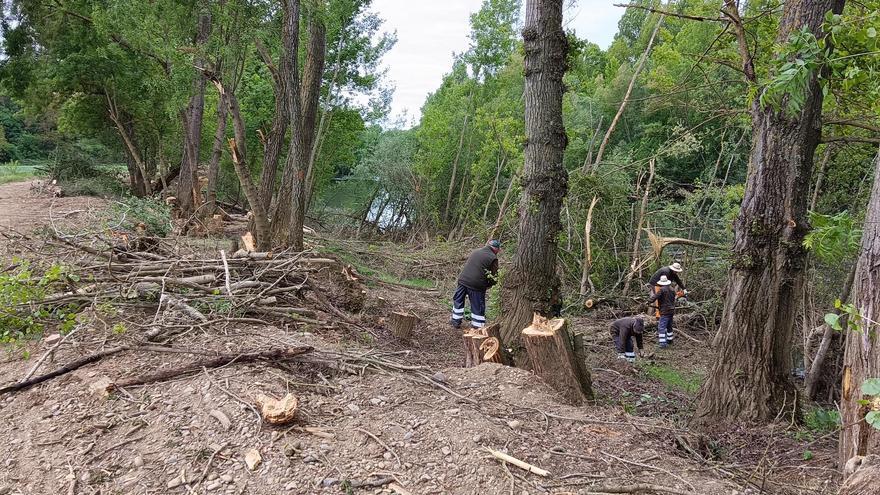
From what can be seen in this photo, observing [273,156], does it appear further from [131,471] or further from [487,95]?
[487,95]

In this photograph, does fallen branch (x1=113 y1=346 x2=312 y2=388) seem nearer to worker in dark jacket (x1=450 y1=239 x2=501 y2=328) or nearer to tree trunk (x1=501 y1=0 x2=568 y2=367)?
tree trunk (x1=501 y1=0 x2=568 y2=367)

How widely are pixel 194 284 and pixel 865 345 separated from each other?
18.5 feet

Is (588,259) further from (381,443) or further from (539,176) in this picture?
(381,443)

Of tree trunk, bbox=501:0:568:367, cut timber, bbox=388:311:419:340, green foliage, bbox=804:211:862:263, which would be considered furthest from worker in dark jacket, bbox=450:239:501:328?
green foliage, bbox=804:211:862:263

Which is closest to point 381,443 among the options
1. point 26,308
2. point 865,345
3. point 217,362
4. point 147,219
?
point 217,362

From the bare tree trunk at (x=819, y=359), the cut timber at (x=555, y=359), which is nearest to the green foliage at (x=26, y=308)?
the cut timber at (x=555, y=359)

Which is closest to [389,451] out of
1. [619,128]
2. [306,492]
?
[306,492]

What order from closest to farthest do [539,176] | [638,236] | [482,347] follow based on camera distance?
[482,347]
[539,176]
[638,236]

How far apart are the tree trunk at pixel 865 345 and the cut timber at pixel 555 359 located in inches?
75.5

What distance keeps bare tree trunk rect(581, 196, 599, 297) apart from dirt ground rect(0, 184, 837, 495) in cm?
647

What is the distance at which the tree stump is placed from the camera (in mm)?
5387

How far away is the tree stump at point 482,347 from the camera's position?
5387mm

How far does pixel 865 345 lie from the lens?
3041 millimetres

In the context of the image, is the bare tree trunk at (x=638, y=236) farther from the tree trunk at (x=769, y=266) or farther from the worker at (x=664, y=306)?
the tree trunk at (x=769, y=266)
